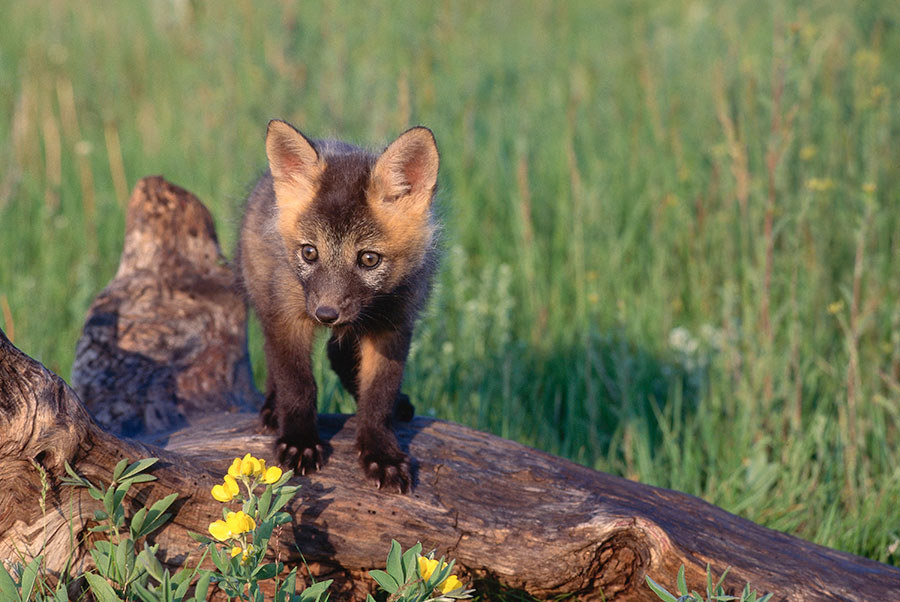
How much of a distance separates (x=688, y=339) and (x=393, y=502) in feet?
9.02

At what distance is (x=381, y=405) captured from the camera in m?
3.20

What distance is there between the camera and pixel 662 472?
13.8 ft

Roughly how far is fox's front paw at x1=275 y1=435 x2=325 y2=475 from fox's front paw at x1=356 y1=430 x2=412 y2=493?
0.53ft

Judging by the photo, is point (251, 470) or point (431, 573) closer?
point (431, 573)

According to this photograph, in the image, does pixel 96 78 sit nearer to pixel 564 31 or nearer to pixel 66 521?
pixel 564 31

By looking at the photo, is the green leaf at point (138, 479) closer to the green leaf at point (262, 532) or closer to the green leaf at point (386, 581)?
the green leaf at point (262, 532)

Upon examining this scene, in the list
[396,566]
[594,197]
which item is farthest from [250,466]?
[594,197]

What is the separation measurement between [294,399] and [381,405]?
328 millimetres

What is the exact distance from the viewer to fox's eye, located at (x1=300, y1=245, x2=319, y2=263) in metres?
3.22

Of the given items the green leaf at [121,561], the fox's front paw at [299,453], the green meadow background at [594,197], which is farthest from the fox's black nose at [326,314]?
the green meadow background at [594,197]

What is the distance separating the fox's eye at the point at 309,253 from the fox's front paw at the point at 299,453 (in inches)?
26.7

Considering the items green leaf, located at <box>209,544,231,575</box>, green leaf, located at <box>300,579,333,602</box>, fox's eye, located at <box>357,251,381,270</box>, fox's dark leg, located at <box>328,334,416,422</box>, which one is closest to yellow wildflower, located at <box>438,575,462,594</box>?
green leaf, located at <box>300,579,333,602</box>

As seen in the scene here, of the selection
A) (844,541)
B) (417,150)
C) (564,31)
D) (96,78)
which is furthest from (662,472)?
(96,78)

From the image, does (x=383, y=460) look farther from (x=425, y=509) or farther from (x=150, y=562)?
(x=150, y=562)
